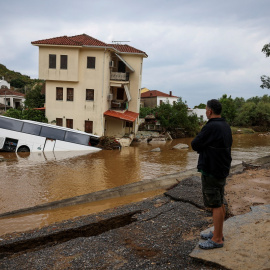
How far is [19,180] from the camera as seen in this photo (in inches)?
530

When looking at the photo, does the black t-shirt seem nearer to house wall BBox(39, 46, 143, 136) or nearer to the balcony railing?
house wall BBox(39, 46, 143, 136)

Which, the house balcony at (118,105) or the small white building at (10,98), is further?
the small white building at (10,98)

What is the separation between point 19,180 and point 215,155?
11.4 meters

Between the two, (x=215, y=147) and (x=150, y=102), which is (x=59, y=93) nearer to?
(x=215, y=147)

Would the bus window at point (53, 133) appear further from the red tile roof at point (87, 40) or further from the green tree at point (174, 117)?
the green tree at point (174, 117)

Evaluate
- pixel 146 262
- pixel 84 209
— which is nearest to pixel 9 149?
pixel 84 209

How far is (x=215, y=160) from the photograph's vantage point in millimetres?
4355

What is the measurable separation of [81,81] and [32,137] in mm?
9640

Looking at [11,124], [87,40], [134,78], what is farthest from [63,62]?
[11,124]

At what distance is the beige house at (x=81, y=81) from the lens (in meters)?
27.9

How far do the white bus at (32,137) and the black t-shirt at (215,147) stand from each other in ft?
60.9

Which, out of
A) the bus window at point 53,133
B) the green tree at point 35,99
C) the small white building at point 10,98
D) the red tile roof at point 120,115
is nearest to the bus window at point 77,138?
the bus window at point 53,133

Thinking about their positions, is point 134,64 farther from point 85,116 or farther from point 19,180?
point 19,180

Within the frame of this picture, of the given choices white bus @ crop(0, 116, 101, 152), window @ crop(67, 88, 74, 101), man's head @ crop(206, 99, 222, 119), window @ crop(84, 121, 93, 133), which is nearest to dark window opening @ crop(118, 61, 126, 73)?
window @ crop(67, 88, 74, 101)
